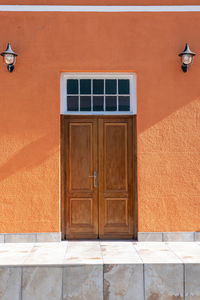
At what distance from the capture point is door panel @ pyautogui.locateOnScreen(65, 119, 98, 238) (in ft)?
21.1

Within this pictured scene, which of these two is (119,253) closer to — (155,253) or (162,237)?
(155,253)

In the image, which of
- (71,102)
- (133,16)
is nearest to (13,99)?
(71,102)

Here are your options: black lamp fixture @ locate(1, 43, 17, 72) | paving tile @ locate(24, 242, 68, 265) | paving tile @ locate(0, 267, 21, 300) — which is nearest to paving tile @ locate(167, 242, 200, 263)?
paving tile @ locate(24, 242, 68, 265)

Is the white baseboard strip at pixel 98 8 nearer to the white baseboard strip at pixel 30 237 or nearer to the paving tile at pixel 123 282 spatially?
the white baseboard strip at pixel 30 237

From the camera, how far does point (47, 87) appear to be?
20.6 feet

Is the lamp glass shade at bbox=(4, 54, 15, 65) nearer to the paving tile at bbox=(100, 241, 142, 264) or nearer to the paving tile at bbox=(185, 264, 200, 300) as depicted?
the paving tile at bbox=(100, 241, 142, 264)

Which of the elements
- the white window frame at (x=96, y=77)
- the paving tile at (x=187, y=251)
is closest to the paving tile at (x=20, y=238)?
Result: the white window frame at (x=96, y=77)

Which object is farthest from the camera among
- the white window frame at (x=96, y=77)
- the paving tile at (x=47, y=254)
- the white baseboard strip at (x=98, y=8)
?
the white window frame at (x=96, y=77)

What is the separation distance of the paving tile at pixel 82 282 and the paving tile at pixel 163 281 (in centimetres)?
66

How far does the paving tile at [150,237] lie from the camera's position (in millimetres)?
6215

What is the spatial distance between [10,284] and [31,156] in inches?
91.0

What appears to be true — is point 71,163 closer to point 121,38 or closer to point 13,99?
point 13,99

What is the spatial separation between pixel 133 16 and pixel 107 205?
355 centimetres

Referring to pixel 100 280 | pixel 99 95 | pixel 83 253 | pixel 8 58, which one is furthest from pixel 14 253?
pixel 8 58
